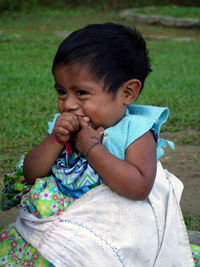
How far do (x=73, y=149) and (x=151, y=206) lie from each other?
45cm

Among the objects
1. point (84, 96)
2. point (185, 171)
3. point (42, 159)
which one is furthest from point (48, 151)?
point (185, 171)

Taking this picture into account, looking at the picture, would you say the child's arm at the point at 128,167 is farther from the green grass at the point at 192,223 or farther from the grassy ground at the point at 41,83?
the grassy ground at the point at 41,83

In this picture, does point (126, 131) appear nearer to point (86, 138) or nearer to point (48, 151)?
point (86, 138)

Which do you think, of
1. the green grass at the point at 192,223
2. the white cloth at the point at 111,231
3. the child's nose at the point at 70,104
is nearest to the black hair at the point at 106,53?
the child's nose at the point at 70,104

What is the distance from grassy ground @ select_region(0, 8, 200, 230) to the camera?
16.5ft

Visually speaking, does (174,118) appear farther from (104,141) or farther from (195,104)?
(104,141)

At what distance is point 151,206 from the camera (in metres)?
2.17

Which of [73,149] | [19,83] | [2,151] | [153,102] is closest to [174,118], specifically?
[153,102]

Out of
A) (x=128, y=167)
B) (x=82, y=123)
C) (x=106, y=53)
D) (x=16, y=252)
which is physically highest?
(x=106, y=53)

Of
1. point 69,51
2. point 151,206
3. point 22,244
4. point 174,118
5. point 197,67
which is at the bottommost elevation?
point 197,67

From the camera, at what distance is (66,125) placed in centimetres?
204

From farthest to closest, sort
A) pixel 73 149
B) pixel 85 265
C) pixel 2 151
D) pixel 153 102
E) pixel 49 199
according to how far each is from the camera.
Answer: pixel 153 102
pixel 2 151
pixel 73 149
pixel 49 199
pixel 85 265

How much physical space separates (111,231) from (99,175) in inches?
10.7

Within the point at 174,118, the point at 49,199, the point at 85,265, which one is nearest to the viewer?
the point at 85,265
